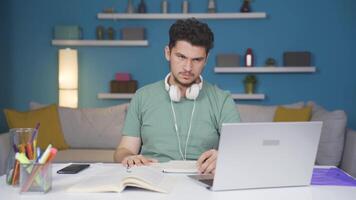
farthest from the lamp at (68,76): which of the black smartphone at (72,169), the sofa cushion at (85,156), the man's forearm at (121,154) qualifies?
the black smartphone at (72,169)

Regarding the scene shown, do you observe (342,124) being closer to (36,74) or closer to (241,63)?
(241,63)

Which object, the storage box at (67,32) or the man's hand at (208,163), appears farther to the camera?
the storage box at (67,32)

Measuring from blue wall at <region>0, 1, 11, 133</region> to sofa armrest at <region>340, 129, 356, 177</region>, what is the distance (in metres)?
3.21

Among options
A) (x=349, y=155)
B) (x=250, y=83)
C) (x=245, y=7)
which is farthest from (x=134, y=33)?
(x=349, y=155)

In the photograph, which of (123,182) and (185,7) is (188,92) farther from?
(185,7)

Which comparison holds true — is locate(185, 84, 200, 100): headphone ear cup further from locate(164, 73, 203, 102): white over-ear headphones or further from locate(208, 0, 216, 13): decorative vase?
locate(208, 0, 216, 13): decorative vase

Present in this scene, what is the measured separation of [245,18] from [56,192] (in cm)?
367

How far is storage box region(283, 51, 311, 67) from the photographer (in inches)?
177

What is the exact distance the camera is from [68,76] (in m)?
4.59

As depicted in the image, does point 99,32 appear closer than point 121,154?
No

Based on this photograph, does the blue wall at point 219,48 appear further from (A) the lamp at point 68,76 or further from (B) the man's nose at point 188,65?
(B) the man's nose at point 188,65

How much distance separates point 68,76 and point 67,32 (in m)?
0.46

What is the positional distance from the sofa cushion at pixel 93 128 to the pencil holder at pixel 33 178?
2.59m

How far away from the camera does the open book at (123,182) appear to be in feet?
4.26
